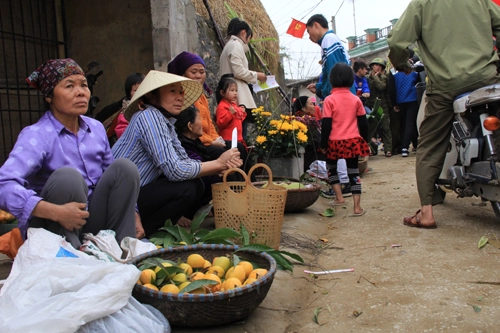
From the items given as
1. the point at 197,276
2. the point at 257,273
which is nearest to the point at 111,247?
the point at 197,276

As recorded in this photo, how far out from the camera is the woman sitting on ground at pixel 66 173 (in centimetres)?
208

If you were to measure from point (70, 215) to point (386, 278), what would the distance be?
69.1 inches

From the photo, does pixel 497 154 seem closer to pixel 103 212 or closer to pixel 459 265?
pixel 459 265

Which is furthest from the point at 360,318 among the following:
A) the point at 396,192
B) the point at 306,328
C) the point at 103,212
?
the point at 396,192

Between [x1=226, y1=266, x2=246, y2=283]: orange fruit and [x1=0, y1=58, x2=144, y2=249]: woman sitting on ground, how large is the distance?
679mm

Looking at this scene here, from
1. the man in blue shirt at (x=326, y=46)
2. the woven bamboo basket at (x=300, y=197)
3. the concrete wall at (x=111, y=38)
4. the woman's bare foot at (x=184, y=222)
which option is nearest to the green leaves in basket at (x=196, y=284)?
the woman's bare foot at (x=184, y=222)

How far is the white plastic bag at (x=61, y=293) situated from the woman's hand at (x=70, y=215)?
0.24 metres

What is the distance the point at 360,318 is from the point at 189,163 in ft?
4.64

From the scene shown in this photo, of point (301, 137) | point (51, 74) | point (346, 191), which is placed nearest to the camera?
point (51, 74)

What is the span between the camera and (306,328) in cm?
219

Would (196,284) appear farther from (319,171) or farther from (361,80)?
(361,80)

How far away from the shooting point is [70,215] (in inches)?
82.3

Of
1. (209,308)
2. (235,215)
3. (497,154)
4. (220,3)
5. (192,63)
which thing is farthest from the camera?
(220,3)

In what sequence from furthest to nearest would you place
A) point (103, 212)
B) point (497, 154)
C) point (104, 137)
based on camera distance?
point (497, 154)
point (104, 137)
point (103, 212)
